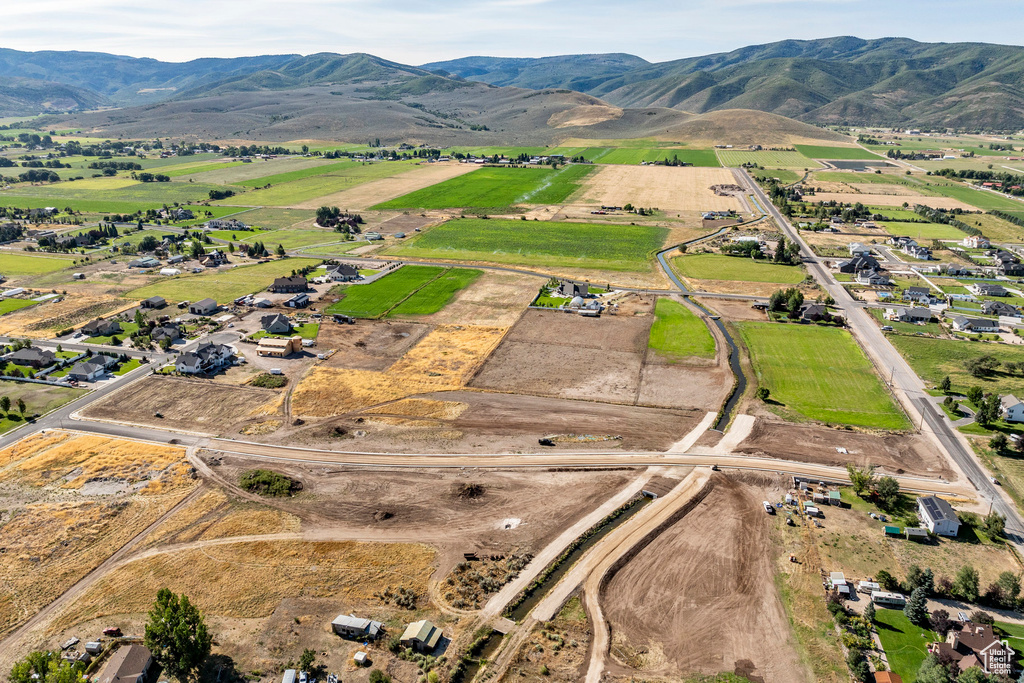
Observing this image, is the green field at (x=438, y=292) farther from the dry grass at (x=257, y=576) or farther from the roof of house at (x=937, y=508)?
the roof of house at (x=937, y=508)

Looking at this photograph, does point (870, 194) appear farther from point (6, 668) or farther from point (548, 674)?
point (6, 668)

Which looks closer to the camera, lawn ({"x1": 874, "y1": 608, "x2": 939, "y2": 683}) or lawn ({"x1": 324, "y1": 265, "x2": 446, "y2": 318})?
lawn ({"x1": 874, "y1": 608, "x2": 939, "y2": 683})

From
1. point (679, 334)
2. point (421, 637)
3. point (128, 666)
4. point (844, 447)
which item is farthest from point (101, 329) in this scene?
point (844, 447)

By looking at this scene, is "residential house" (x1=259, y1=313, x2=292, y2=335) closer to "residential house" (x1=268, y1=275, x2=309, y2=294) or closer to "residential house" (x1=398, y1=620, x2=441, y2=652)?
"residential house" (x1=268, y1=275, x2=309, y2=294)

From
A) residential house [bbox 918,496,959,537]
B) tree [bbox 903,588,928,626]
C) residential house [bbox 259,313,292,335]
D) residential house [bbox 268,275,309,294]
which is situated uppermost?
residential house [bbox 268,275,309,294]

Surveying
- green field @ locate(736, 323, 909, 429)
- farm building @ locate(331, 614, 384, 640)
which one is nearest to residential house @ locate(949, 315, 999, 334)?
green field @ locate(736, 323, 909, 429)

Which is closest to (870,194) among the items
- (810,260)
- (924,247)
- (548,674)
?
(924,247)
